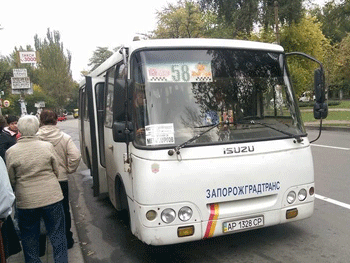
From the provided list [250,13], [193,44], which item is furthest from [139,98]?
[250,13]

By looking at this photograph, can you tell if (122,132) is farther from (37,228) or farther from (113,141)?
(37,228)

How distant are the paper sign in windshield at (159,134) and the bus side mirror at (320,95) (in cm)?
192

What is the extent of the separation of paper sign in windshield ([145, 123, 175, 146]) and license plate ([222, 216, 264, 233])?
3.57 ft

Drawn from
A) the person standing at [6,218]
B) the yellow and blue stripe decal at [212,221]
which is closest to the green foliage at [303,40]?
the yellow and blue stripe decal at [212,221]

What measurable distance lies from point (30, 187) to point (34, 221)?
401mm

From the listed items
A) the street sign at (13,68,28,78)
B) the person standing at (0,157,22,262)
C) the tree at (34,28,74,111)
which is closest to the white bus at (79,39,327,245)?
the person standing at (0,157,22,262)

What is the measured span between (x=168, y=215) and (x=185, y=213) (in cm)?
18

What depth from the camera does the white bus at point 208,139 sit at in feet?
11.9

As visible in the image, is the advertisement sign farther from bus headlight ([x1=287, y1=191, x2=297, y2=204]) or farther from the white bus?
bus headlight ([x1=287, y1=191, x2=297, y2=204])

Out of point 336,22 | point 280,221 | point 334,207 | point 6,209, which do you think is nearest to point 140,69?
point 6,209

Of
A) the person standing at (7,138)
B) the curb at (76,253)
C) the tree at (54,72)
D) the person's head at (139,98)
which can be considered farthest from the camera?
the tree at (54,72)

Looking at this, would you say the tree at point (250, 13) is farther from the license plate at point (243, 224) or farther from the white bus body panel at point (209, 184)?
the license plate at point (243, 224)

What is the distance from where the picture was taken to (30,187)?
3451 millimetres

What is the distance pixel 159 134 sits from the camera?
3701 millimetres
